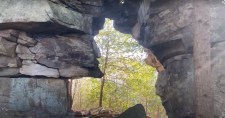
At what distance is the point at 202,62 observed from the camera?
3.00 meters

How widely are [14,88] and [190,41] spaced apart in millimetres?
4629

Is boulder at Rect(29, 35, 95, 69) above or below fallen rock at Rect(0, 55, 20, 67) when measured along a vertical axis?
above

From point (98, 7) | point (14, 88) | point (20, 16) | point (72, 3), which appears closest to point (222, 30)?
point (98, 7)

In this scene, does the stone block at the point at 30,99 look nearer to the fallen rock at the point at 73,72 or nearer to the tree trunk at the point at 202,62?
the fallen rock at the point at 73,72

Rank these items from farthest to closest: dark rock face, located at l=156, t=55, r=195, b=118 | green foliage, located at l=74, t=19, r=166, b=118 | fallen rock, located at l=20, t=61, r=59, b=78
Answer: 1. green foliage, located at l=74, t=19, r=166, b=118
2. fallen rock, located at l=20, t=61, r=59, b=78
3. dark rock face, located at l=156, t=55, r=195, b=118

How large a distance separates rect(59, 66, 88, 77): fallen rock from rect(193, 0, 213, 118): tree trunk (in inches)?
133

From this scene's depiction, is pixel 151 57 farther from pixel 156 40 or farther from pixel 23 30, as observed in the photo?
pixel 23 30

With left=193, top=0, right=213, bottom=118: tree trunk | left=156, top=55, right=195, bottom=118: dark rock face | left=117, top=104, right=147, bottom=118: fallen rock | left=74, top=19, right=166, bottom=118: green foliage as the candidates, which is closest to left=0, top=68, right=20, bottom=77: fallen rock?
left=117, top=104, right=147, bottom=118: fallen rock

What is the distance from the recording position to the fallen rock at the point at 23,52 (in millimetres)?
5109

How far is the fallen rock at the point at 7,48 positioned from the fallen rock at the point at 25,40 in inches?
8.1

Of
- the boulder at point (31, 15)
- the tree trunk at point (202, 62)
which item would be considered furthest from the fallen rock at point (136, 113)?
the boulder at point (31, 15)

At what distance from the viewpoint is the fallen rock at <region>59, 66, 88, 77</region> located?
5.29 m

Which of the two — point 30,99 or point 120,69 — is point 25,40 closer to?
point 30,99

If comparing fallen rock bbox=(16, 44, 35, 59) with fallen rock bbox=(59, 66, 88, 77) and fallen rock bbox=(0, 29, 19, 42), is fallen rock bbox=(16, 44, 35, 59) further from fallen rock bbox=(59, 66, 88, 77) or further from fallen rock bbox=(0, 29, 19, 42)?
fallen rock bbox=(59, 66, 88, 77)
